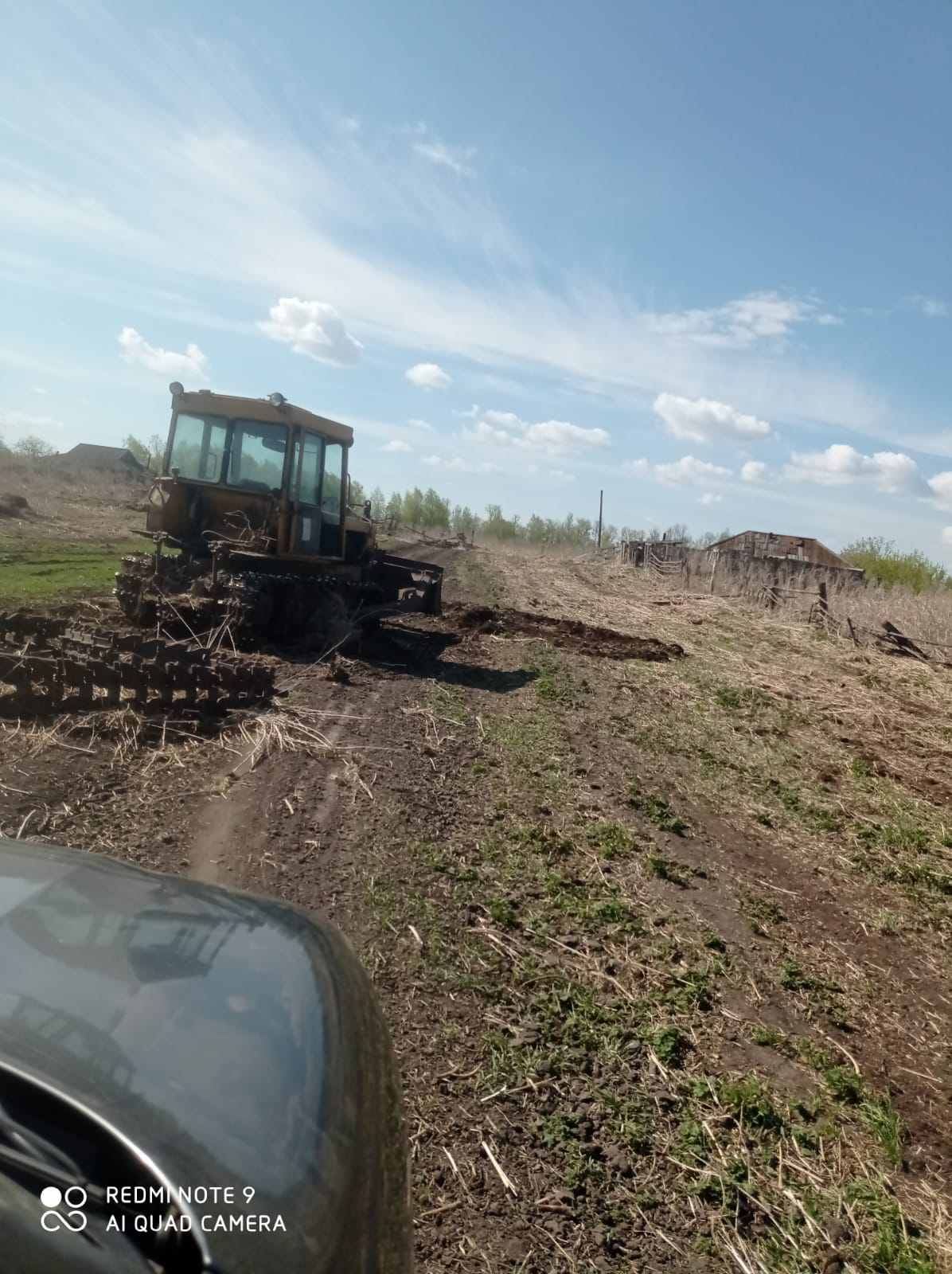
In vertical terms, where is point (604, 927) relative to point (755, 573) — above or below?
below

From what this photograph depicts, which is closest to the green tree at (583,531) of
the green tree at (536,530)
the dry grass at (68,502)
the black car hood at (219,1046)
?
the green tree at (536,530)

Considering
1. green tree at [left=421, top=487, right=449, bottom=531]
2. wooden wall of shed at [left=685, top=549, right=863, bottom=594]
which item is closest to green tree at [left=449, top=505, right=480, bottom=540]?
green tree at [left=421, top=487, right=449, bottom=531]

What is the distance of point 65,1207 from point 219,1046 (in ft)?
1.39

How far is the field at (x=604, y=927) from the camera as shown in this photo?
318 centimetres

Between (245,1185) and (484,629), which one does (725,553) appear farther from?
(245,1185)

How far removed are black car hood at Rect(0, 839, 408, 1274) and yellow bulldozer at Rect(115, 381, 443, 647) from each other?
8.58 metres

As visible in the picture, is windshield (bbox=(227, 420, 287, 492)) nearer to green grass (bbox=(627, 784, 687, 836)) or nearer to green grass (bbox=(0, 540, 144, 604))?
green grass (bbox=(0, 540, 144, 604))

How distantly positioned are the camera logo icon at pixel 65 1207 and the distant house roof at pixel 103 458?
77.2m

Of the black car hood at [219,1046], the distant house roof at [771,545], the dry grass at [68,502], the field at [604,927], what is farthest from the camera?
the distant house roof at [771,545]

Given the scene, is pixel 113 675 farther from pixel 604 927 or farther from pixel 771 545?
pixel 771 545

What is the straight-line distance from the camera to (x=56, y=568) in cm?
1748

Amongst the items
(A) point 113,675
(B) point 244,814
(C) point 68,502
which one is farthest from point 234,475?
(C) point 68,502

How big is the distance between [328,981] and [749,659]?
1413cm

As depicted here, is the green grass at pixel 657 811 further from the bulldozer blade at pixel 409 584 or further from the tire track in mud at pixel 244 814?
the bulldozer blade at pixel 409 584
